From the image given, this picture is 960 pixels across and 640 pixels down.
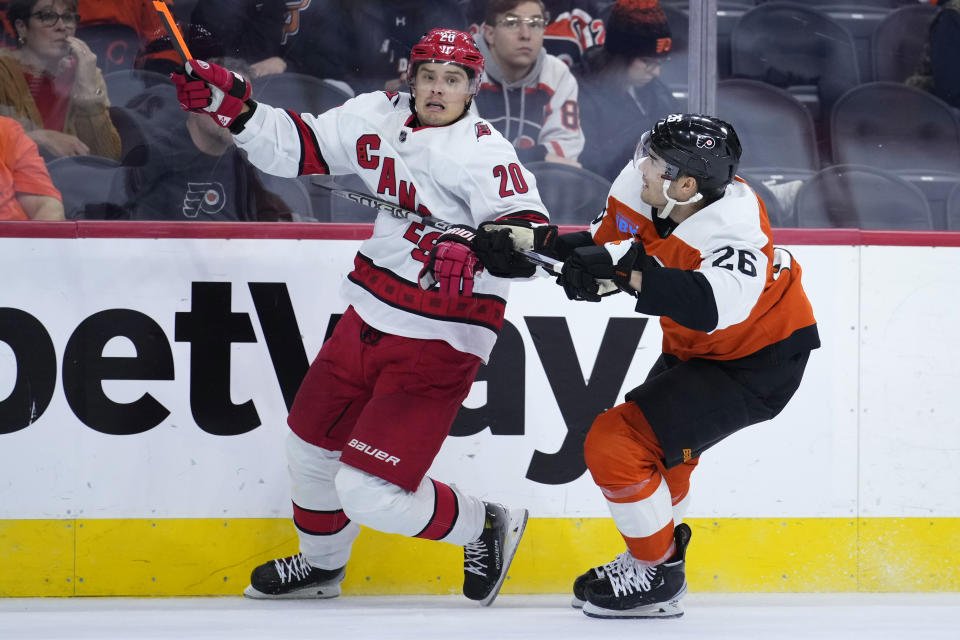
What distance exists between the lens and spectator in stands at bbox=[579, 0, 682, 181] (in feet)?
9.28

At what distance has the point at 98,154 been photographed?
258cm

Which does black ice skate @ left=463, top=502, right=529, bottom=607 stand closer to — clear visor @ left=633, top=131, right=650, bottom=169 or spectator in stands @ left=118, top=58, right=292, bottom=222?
clear visor @ left=633, top=131, right=650, bottom=169

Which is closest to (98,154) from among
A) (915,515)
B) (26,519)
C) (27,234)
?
(27,234)

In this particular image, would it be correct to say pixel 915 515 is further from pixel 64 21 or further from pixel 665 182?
pixel 64 21

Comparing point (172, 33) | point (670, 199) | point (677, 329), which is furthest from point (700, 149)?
point (172, 33)

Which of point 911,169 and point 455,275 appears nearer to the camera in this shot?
point 455,275

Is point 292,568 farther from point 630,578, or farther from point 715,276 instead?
point 715,276

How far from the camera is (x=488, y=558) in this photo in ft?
7.12

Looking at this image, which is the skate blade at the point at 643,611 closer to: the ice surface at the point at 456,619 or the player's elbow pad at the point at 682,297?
the ice surface at the point at 456,619

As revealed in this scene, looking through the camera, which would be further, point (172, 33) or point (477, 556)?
point (477, 556)

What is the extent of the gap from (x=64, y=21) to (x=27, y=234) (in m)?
0.74

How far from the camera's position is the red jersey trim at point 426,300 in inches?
80.8

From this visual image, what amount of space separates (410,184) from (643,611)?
3.28 ft

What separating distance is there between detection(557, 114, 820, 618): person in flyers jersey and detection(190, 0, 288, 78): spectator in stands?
48.2 inches
